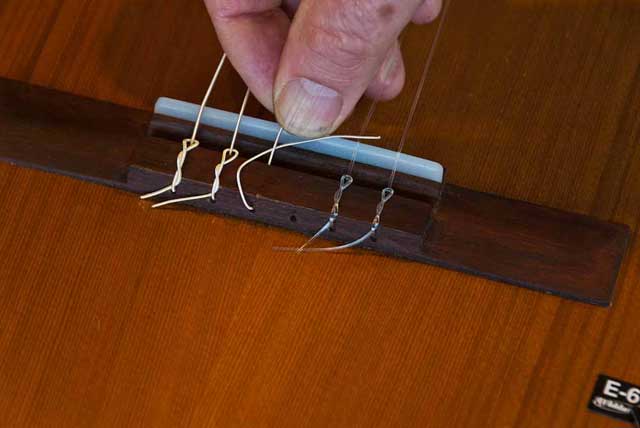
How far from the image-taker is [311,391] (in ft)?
2.38

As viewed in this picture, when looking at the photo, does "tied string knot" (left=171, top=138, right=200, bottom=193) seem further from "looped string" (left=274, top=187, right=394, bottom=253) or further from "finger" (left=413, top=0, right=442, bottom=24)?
"finger" (left=413, top=0, right=442, bottom=24)

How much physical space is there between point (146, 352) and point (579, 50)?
20.1 inches

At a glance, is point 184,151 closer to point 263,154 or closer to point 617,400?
point 263,154

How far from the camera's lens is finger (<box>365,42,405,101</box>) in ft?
2.43

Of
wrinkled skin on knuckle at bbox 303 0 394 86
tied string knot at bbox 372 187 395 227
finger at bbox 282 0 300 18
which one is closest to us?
wrinkled skin on knuckle at bbox 303 0 394 86

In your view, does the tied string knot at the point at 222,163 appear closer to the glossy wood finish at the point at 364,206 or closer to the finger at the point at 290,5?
the glossy wood finish at the point at 364,206

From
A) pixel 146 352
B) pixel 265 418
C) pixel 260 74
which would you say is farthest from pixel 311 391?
pixel 260 74

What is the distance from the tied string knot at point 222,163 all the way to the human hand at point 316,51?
6 centimetres

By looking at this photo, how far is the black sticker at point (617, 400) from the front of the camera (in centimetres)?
71

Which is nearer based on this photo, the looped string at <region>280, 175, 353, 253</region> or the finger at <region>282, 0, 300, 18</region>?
the looped string at <region>280, 175, 353, 253</region>

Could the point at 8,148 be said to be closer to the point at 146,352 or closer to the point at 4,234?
the point at 4,234

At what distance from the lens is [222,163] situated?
0.71 m

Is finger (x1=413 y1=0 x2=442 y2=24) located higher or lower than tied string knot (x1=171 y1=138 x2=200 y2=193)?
higher

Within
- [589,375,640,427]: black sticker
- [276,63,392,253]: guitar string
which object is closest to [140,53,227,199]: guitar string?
[276,63,392,253]: guitar string
